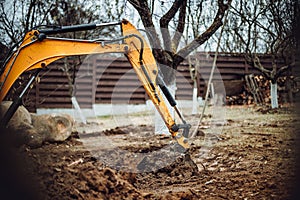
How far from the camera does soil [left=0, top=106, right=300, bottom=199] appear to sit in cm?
88

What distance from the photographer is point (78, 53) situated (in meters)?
1.11

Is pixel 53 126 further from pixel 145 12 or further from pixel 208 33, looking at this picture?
pixel 208 33

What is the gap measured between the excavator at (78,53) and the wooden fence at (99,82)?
3.8 inches

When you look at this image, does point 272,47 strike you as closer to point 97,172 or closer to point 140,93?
point 140,93

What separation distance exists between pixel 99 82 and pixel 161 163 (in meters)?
0.42

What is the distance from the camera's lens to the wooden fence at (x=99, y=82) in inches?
46.9

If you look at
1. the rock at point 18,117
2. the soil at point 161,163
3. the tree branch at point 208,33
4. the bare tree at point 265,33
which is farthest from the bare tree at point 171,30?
the rock at point 18,117

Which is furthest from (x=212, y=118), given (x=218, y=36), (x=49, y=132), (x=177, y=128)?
(x=49, y=132)

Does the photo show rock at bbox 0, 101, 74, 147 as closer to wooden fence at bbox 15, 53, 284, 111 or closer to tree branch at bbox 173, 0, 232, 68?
wooden fence at bbox 15, 53, 284, 111

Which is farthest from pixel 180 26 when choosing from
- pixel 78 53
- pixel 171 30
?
pixel 78 53

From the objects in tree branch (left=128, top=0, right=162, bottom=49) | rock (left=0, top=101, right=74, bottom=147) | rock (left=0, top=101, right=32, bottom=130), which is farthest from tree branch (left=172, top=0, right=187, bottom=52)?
rock (left=0, top=101, right=32, bottom=130)

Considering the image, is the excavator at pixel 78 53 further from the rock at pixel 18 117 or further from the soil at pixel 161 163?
the soil at pixel 161 163

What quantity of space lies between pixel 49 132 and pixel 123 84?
43 centimetres

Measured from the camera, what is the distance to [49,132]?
1.14 metres
